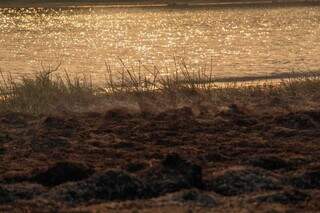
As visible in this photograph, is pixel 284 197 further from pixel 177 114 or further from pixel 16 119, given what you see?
pixel 16 119

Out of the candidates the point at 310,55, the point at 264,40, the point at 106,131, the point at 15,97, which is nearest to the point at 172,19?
the point at 264,40

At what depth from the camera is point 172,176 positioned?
6.86 m

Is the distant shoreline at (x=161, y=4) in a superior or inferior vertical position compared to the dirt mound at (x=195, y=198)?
superior

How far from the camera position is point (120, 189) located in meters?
6.58

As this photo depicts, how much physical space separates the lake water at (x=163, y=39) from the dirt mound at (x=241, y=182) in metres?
12.8

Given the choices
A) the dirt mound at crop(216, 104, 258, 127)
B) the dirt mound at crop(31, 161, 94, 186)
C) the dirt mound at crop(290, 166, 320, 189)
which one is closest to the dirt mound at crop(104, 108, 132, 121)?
the dirt mound at crop(216, 104, 258, 127)

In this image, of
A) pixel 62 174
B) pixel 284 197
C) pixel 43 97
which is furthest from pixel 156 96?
pixel 284 197

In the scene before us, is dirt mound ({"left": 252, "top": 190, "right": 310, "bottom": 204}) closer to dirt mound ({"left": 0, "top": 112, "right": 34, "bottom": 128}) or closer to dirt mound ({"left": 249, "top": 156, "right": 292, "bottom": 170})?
dirt mound ({"left": 249, "top": 156, "right": 292, "bottom": 170})

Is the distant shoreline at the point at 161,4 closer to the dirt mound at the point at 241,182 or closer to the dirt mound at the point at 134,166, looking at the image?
the dirt mound at the point at 134,166

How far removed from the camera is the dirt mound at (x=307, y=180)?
6688 millimetres

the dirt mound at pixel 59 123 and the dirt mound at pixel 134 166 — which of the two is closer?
the dirt mound at pixel 134 166

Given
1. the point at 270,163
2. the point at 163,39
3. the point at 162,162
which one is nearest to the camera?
the point at 162,162

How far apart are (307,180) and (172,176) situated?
1.04 m

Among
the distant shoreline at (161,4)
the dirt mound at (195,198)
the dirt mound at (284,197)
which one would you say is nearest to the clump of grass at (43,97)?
the dirt mound at (195,198)
